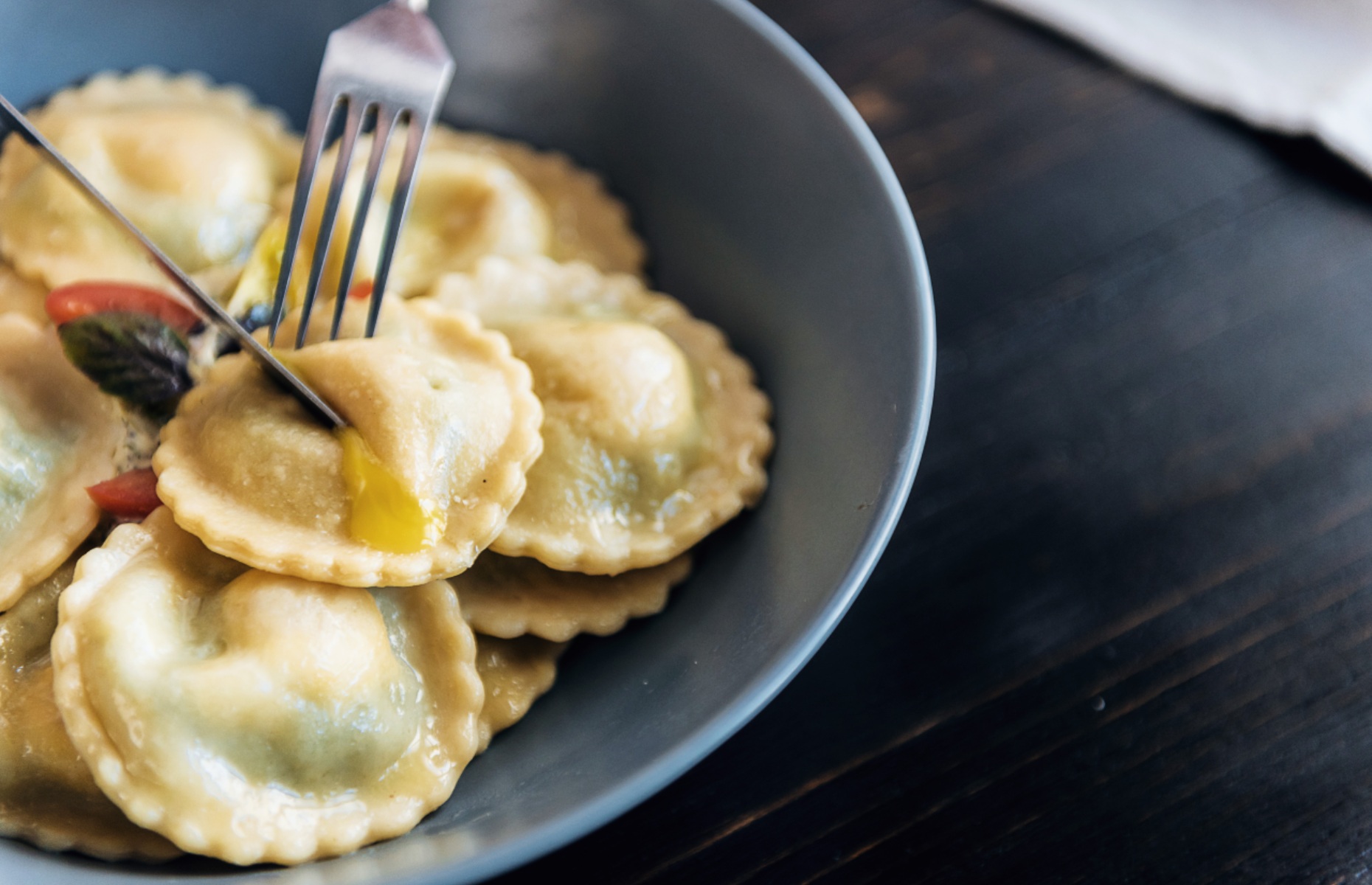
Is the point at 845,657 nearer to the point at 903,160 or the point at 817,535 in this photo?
the point at 817,535

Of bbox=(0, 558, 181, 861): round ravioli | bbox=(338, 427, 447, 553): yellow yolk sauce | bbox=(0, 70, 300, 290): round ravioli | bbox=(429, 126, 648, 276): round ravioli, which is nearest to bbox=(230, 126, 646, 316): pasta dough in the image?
bbox=(429, 126, 648, 276): round ravioli

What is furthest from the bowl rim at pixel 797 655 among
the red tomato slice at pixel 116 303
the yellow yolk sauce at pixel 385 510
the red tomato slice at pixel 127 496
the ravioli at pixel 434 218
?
→ the red tomato slice at pixel 116 303

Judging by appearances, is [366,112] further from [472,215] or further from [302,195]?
[472,215]

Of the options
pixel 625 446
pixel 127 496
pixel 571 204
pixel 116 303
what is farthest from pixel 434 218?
pixel 127 496

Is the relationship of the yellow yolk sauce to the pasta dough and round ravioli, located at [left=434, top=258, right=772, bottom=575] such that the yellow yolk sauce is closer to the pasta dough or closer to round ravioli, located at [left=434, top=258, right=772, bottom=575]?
round ravioli, located at [left=434, top=258, right=772, bottom=575]

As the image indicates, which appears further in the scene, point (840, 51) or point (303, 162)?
point (840, 51)

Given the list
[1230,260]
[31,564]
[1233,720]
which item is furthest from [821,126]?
[31,564]

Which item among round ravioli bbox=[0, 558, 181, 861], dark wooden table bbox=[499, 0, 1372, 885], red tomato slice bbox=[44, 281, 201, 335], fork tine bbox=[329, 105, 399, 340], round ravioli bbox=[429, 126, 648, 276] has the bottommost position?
dark wooden table bbox=[499, 0, 1372, 885]

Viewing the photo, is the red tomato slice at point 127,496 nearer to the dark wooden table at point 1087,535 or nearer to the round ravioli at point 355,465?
the round ravioli at point 355,465
